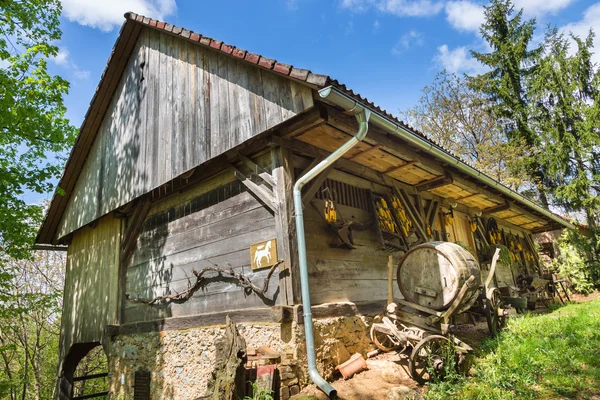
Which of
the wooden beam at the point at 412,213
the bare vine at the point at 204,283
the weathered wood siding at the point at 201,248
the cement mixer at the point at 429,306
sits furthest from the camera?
the wooden beam at the point at 412,213

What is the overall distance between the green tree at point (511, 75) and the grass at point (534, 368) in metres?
14.7

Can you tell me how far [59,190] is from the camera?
8930 millimetres

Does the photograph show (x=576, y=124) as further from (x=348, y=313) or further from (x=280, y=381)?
(x=280, y=381)

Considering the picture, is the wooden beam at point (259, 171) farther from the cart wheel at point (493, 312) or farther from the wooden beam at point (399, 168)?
Answer: the cart wheel at point (493, 312)

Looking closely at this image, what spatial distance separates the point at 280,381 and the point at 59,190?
774 centimetres

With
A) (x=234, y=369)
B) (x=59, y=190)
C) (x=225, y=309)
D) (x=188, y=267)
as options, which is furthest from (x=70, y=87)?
(x=234, y=369)

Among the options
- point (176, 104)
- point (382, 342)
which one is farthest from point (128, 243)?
point (382, 342)

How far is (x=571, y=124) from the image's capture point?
56.2ft

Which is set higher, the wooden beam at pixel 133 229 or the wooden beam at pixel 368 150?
the wooden beam at pixel 368 150

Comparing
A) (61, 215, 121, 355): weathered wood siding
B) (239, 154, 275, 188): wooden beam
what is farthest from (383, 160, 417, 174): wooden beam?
(61, 215, 121, 355): weathered wood siding

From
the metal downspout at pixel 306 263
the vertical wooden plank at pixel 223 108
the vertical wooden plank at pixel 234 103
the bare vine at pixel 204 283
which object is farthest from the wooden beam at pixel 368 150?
the bare vine at pixel 204 283

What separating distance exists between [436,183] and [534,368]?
4027 mm

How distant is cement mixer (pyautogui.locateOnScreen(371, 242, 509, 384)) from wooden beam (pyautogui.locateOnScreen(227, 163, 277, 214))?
209cm

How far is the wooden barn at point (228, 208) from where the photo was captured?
4.74 meters
